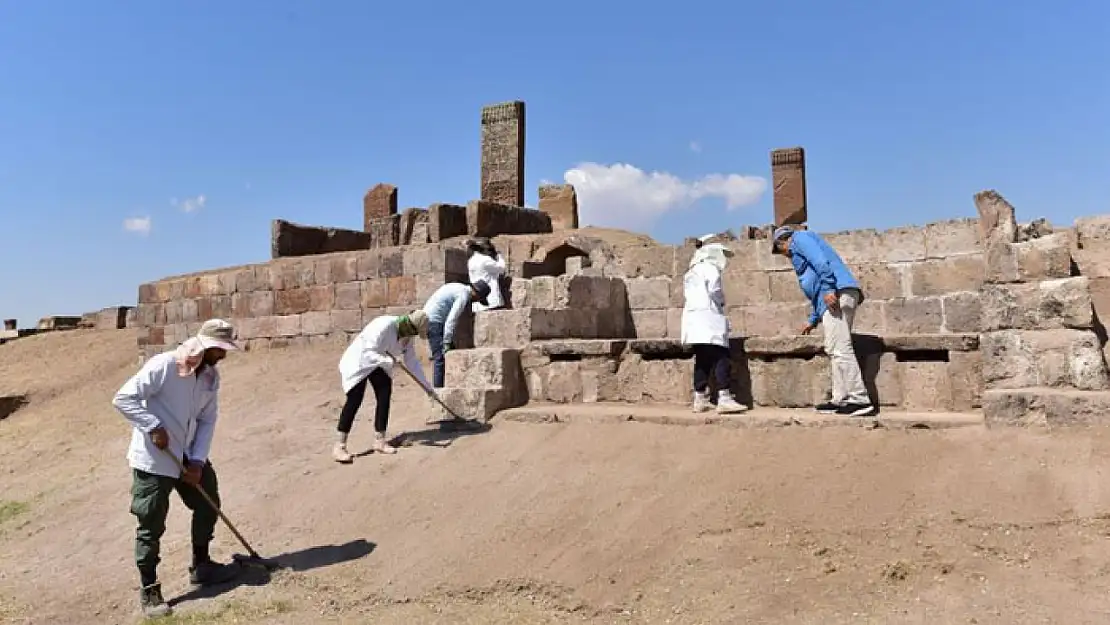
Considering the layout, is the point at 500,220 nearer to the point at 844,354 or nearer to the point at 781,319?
the point at 781,319

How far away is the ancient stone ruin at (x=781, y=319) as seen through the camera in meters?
5.91

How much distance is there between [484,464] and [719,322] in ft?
6.93

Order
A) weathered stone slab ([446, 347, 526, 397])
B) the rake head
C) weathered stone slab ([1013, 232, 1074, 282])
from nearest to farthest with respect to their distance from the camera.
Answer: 1. the rake head
2. weathered stone slab ([1013, 232, 1074, 282])
3. weathered stone slab ([446, 347, 526, 397])

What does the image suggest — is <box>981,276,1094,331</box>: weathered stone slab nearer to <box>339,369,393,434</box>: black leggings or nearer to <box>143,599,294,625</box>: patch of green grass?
<box>339,369,393,434</box>: black leggings

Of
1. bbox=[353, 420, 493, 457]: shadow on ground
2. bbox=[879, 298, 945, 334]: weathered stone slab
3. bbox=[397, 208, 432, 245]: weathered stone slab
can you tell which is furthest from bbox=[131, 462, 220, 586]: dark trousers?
bbox=[397, 208, 432, 245]: weathered stone slab

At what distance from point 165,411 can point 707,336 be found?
3.83 metres

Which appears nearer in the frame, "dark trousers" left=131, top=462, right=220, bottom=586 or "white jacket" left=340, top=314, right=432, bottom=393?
"dark trousers" left=131, top=462, right=220, bottom=586

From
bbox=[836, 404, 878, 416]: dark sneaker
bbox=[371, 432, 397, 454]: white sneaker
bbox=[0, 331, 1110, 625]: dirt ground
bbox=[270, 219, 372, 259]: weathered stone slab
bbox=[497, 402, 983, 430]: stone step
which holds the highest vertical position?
bbox=[270, 219, 372, 259]: weathered stone slab

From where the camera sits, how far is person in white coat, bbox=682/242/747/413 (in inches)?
266

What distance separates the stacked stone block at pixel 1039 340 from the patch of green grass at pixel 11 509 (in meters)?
8.53

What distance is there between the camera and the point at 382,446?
7391 millimetres

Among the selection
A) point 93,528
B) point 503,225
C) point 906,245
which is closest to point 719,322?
point 906,245

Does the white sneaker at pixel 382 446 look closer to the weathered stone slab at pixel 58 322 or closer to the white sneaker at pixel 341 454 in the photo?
the white sneaker at pixel 341 454

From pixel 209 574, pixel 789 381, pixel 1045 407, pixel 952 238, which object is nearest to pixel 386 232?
pixel 952 238
